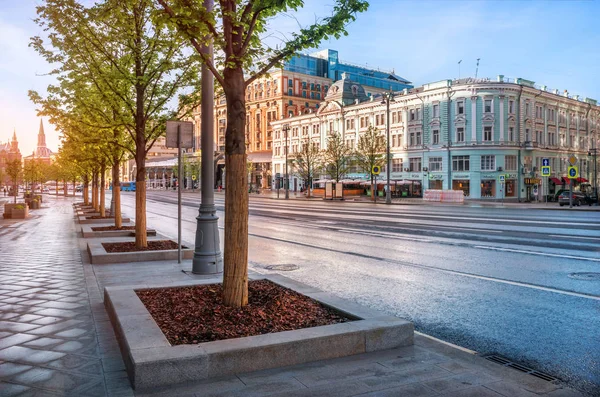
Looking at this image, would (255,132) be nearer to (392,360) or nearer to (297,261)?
(297,261)

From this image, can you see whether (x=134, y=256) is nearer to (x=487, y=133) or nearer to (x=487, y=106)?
(x=487, y=133)

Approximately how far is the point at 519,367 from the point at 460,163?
→ 58.7 metres

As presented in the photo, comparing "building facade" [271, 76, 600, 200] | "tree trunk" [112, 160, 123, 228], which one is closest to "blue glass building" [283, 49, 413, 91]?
"building facade" [271, 76, 600, 200]

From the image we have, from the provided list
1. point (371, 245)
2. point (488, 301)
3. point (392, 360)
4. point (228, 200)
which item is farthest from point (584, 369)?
point (371, 245)

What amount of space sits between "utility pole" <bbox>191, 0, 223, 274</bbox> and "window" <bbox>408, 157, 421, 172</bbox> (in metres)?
59.0

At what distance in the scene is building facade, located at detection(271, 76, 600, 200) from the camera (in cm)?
5931

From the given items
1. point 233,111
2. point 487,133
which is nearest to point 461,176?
point 487,133

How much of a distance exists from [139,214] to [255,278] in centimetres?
547

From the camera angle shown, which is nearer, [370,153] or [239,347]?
[239,347]

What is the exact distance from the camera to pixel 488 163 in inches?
2341

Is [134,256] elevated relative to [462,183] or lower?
lower

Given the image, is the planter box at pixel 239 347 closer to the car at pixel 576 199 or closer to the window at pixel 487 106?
the car at pixel 576 199

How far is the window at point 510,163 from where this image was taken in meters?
59.6

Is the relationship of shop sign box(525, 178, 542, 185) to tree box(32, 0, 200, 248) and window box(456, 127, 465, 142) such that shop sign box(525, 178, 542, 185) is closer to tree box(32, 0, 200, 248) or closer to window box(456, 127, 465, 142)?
window box(456, 127, 465, 142)
